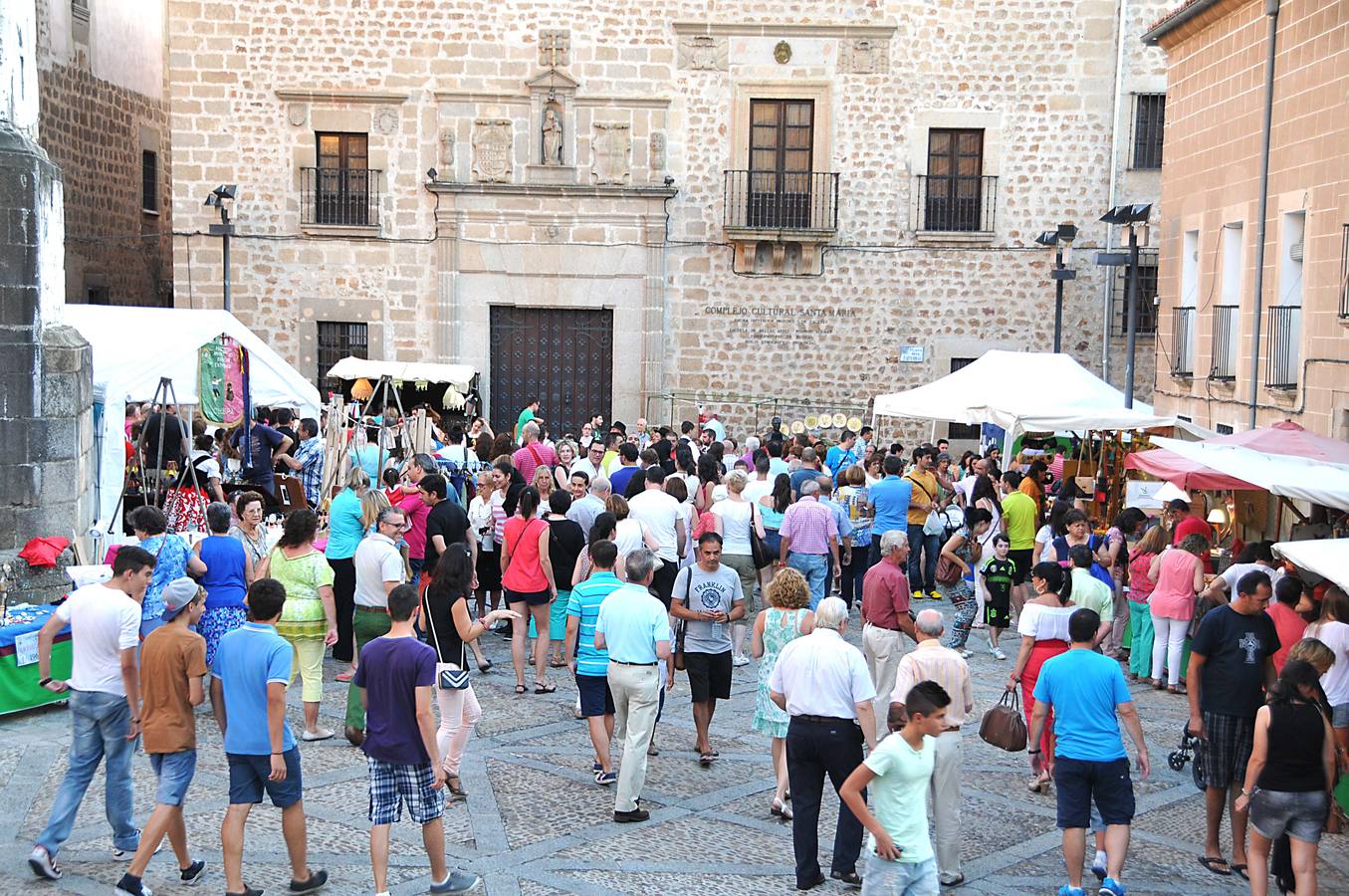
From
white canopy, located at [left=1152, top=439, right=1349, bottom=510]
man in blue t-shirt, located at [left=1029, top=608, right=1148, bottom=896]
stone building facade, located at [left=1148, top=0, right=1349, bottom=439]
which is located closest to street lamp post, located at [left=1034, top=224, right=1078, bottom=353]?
stone building facade, located at [left=1148, top=0, right=1349, bottom=439]

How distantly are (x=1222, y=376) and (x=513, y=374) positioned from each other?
11.2 m

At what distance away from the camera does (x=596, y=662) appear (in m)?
8.45

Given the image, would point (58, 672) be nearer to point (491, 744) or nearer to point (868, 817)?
point (491, 744)

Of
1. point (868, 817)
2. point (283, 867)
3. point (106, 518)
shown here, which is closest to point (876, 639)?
point (868, 817)

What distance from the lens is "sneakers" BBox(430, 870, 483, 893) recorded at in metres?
6.84

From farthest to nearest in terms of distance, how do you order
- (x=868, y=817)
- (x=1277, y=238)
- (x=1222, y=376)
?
(x=1222, y=376)
(x=1277, y=238)
(x=868, y=817)

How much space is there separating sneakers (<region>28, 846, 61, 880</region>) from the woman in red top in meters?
4.23

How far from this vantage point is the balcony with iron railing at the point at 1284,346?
14.3 m

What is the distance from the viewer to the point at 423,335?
2308cm

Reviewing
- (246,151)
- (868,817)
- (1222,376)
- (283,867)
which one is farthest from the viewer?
(246,151)

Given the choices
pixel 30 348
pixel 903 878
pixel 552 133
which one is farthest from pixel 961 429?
pixel 903 878

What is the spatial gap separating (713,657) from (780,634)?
910mm

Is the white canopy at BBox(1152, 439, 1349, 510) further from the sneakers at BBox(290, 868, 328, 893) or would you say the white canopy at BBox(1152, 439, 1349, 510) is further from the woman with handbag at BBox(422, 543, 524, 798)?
the sneakers at BBox(290, 868, 328, 893)

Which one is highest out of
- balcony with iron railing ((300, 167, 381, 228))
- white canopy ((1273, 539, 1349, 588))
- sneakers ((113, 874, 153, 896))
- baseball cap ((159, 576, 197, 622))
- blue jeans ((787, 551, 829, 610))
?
balcony with iron railing ((300, 167, 381, 228))
